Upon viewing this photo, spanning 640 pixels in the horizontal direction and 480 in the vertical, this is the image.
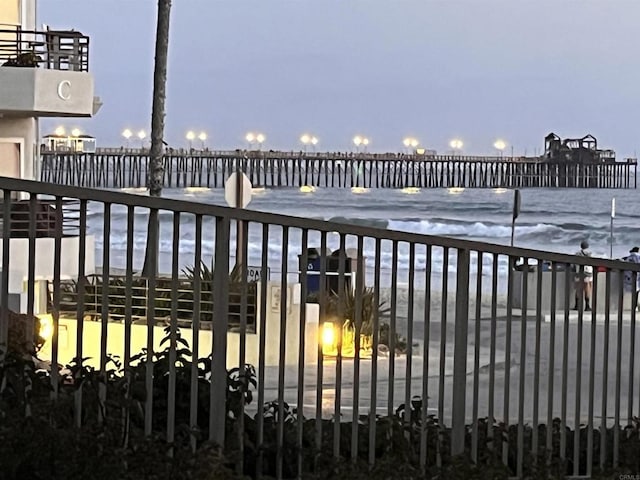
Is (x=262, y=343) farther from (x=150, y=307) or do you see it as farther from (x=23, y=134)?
(x=23, y=134)

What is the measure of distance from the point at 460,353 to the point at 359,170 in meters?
87.8

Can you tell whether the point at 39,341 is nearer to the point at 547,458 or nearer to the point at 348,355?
the point at 547,458

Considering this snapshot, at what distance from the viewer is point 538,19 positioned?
2970 inches

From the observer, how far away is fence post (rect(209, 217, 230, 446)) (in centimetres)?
501

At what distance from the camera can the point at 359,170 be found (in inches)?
3674

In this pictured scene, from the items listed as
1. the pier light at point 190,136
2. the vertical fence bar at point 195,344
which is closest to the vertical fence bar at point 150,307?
the vertical fence bar at point 195,344

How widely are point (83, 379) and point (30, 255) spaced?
54 centimetres

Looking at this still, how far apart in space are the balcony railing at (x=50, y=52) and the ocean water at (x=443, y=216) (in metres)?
18.0

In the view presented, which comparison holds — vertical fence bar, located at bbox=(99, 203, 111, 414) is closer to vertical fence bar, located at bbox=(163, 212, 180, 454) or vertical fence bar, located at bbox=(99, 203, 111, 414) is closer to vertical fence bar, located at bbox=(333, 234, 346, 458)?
vertical fence bar, located at bbox=(163, 212, 180, 454)

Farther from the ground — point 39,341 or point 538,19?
point 538,19

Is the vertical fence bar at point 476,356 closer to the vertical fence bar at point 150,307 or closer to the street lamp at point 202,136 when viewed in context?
the vertical fence bar at point 150,307

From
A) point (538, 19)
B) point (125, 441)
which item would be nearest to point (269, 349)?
point (125, 441)

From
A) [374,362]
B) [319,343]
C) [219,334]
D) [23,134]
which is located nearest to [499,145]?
[23,134]

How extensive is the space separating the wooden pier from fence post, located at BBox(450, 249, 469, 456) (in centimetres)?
8394
